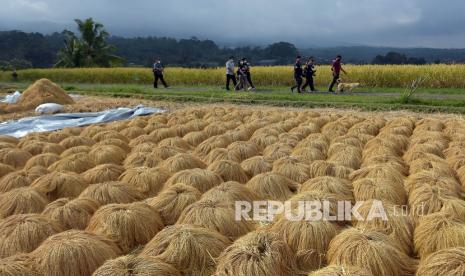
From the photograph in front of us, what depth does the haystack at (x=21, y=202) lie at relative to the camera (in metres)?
4.50

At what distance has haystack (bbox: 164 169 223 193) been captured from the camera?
5008 millimetres

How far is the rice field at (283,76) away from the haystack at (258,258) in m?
14.0

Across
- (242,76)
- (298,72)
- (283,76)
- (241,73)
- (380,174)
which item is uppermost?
(298,72)

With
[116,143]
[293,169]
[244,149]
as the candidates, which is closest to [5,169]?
[116,143]

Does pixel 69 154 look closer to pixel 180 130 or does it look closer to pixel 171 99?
pixel 180 130

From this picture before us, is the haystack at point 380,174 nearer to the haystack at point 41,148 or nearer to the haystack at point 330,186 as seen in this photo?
the haystack at point 330,186

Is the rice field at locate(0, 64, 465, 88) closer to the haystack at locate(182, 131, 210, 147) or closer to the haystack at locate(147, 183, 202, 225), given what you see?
the haystack at locate(182, 131, 210, 147)

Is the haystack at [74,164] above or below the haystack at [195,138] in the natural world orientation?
below

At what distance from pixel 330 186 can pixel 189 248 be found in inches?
70.3

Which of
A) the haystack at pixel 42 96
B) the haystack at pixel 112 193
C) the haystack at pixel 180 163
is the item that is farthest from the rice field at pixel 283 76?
the haystack at pixel 112 193

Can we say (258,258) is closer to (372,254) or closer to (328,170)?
(372,254)

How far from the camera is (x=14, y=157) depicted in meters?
6.47

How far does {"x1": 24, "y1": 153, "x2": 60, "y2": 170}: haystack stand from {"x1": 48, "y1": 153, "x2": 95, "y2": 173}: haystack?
230 millimetres

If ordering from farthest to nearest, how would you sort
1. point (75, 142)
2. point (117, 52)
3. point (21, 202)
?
1. point (117, 52)
2. point (75, 142)
3. point (21, 202)
